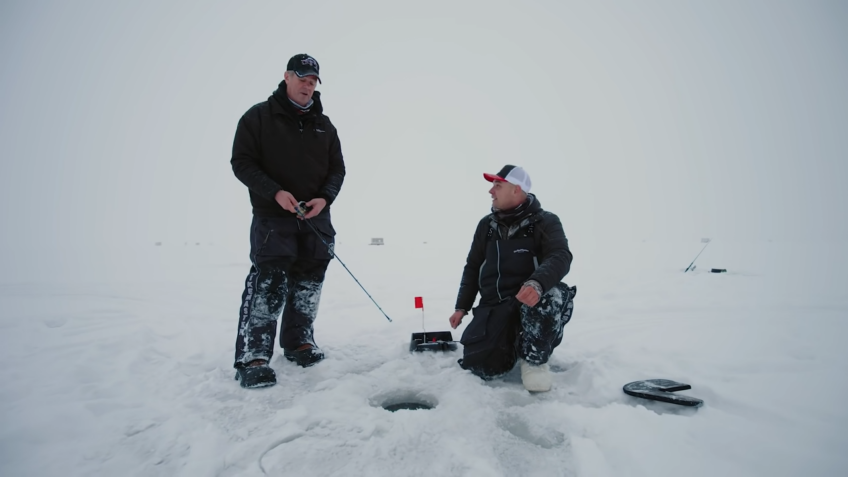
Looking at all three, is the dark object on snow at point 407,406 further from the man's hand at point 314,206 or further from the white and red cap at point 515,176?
the white and red cap at point 515,176

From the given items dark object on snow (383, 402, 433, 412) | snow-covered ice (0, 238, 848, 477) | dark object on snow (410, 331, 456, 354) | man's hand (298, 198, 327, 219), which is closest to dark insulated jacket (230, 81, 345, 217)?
man's hand (298, 198, 327, 219)

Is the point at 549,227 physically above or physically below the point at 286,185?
below

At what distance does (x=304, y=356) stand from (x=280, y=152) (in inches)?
68.0

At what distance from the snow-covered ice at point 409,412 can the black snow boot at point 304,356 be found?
0.08 metres

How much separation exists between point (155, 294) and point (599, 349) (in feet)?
23.1

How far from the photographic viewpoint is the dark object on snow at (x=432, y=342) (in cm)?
323

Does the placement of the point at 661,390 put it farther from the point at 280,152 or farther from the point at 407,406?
the point at 280,152

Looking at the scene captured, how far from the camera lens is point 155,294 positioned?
244 inches

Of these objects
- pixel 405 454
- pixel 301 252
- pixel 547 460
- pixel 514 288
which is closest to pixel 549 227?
pixel 514 288

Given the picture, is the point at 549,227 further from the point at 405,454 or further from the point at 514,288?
the point at 405,454

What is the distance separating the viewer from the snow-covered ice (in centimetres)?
162

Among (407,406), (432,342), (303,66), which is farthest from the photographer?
(432,342)

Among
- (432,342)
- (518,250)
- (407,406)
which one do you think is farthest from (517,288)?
(407,406)

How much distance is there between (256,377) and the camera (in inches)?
96.7
